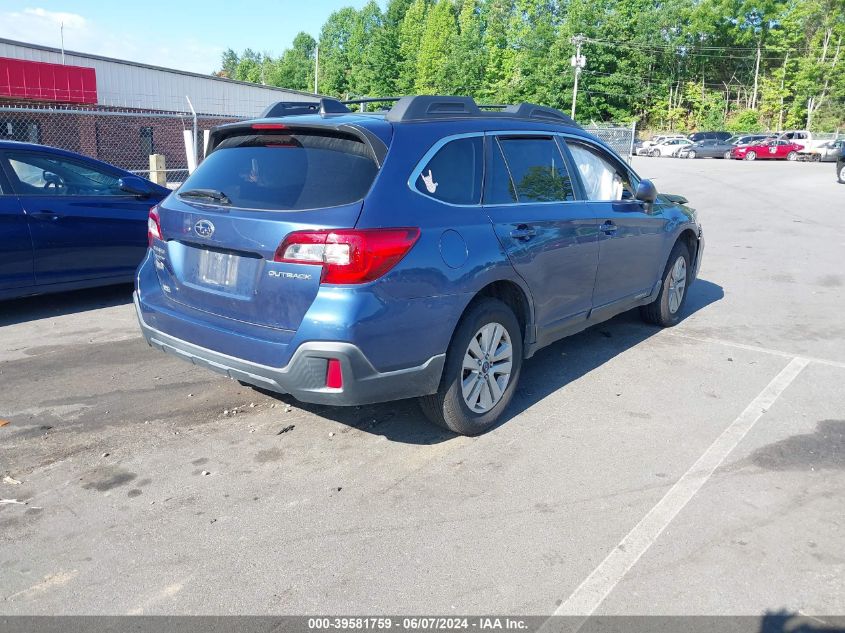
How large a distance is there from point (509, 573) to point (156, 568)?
1466 millimetres

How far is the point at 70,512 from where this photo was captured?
343 cm

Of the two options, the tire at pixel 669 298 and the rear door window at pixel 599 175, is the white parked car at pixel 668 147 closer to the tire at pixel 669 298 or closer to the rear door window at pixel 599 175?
the tire at pixel 669 298

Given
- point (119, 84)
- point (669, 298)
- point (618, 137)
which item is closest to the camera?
point (669, 298)

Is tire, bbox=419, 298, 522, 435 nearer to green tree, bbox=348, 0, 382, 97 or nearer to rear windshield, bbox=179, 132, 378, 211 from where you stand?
rear windshield, bbox=179, 132, 378, 211

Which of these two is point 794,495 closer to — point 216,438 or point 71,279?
point 216,438

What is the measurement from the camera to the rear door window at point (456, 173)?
3.99 metres

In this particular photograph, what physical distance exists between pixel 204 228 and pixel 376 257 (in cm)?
106

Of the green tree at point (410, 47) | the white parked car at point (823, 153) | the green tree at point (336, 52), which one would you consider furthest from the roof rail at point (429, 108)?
the green tree at point (336, 52)

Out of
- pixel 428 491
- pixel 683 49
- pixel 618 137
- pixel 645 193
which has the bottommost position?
pixel 428 491

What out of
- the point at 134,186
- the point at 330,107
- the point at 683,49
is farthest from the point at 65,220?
the point at 683,49

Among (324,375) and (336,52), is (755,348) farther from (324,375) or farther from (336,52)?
(336,52)

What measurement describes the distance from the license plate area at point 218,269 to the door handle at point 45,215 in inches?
140

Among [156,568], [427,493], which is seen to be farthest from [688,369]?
[156,568]

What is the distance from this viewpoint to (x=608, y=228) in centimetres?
541
